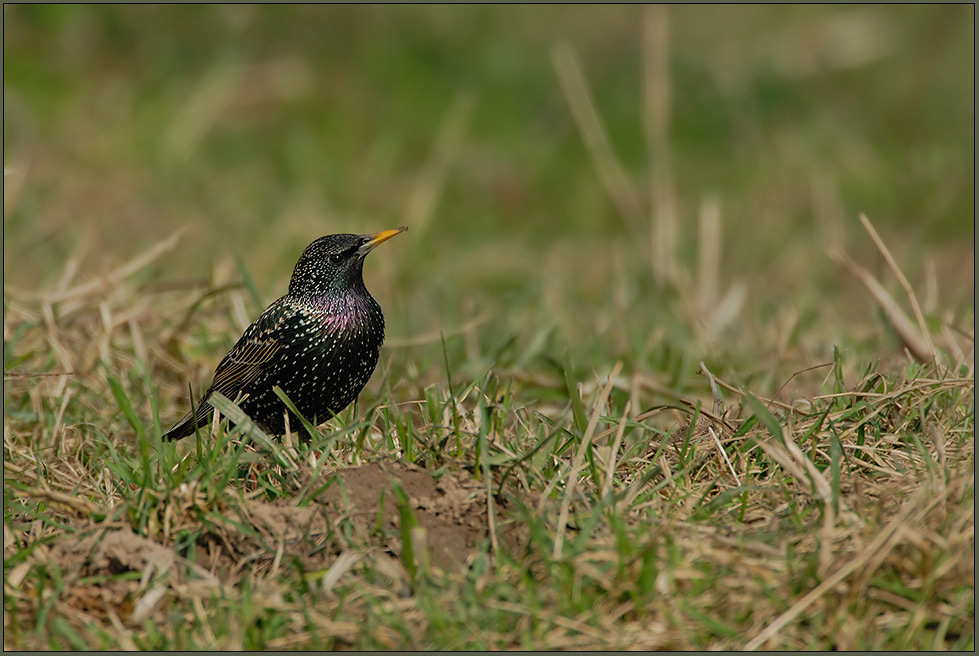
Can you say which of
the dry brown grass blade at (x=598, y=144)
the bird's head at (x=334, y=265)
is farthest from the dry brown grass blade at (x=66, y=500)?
the dry brown grass blade at (x=598, y=144)

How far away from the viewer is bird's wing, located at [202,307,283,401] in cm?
419

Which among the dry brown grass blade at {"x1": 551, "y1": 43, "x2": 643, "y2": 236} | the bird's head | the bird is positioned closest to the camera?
the bird

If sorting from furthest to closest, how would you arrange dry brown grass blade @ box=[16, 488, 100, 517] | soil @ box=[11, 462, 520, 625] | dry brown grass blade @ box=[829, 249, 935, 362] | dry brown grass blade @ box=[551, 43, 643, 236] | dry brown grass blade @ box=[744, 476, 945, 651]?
dry brown grass blade @ box=[551, 43, 643, 236] < dry brown grass blade @ box=[829, 249, 935, 362] < dry brown grass blade @ box=[16, 488, 100, 517] < soil @ box=[11, 462, 520, 625] < dry brown grass blade @ box=[744, 476, 945, 651]

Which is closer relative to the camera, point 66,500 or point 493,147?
point 66,500

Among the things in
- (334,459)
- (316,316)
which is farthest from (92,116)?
(334,459)

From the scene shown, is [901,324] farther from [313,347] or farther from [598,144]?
[598,144]

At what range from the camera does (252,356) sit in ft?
14.0

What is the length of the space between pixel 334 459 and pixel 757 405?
1298mm

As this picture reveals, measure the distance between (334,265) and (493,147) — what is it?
6062 millimetres

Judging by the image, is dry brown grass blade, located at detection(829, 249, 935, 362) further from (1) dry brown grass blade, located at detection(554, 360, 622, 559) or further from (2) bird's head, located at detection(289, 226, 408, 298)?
(2) bird's head, located at detection(289, 226, 408, 298)

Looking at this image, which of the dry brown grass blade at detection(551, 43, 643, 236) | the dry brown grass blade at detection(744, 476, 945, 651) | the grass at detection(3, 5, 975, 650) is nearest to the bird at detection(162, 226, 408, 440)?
the grass at detection(3, 5, 975, 650)

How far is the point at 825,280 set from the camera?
8109mm

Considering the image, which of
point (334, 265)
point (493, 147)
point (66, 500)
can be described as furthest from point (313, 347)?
point (493, 147)

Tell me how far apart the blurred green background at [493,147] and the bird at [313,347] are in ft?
6.77
